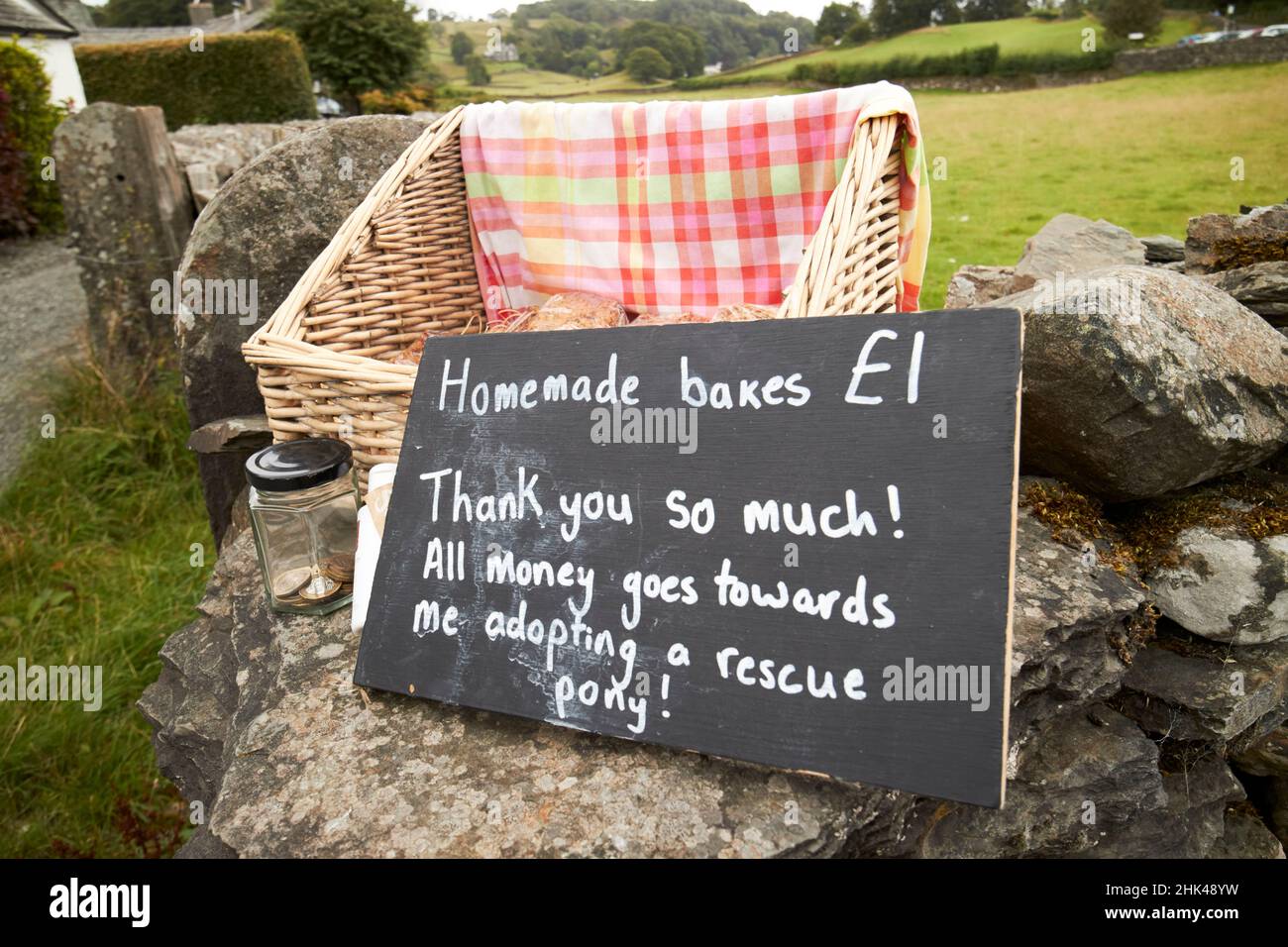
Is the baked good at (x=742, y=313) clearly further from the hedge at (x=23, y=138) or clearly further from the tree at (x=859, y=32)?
the hedge at (x=23, y=138)

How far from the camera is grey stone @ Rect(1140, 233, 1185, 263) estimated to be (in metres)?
2.99

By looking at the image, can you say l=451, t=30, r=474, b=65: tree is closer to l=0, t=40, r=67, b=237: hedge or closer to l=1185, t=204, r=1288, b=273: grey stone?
l=0, t=40, r=67, b=237: hedge

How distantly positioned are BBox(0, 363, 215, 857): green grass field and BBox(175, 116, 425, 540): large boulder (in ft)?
2.96

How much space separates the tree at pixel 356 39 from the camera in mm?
15906

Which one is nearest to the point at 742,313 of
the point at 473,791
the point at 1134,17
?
the point at 473,791

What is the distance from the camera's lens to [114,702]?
9.42ft

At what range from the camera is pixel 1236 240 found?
8.05 feet

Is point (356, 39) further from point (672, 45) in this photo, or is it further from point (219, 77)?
point (672, 45)

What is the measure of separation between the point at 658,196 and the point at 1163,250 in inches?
80.0

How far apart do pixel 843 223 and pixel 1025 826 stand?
117 centimetres

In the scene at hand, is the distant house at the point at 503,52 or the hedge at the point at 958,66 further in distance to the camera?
the distant house at the point at 503,52

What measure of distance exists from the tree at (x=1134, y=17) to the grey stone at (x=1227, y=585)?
8.69ft

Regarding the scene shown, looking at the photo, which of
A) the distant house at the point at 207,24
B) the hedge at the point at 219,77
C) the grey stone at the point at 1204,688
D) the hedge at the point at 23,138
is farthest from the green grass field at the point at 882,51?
the distant house at the point at 207,24

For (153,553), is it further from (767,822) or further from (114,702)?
(767,822)
